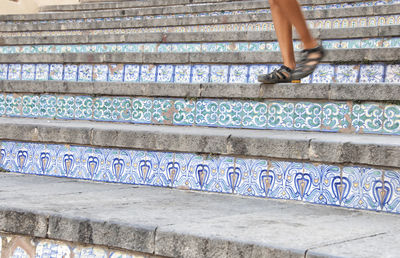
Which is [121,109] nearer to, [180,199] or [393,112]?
[180,199]

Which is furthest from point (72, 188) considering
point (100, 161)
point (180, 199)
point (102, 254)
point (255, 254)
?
point (255, 254)

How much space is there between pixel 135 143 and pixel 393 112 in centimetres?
150

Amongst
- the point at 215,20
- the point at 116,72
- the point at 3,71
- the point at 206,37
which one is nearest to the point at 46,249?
the point at 116,72

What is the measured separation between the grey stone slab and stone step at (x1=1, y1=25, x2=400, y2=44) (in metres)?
3.09

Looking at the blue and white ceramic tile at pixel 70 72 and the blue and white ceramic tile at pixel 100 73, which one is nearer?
the blue and white ceramic tile at pixel 100 73

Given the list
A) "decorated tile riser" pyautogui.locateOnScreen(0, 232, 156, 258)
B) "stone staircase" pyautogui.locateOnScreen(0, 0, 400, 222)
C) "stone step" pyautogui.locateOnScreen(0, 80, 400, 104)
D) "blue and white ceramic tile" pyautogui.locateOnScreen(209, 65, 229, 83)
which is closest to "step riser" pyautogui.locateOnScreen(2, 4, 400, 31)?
"stone staircase" pyautogui.locateOnScreen(0, 0, 400, 222)

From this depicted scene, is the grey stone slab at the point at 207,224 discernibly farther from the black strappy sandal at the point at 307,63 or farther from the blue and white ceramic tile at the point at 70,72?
the blue and white ceramic tile at the point at 70,72

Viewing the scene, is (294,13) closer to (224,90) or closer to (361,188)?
(224,90)

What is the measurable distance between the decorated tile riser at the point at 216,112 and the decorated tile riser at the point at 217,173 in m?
0.63

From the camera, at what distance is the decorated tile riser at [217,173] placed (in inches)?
109

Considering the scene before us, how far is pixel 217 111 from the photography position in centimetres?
396

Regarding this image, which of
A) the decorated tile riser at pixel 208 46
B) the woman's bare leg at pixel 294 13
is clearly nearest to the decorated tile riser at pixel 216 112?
the woman's bare leg at pixel 294 13

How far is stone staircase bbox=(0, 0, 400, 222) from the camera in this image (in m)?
2.89

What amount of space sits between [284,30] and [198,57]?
1427 mm
